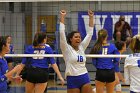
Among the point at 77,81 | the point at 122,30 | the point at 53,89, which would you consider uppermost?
the point at 122,30

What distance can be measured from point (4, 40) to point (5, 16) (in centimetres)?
970

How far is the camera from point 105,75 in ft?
25.1

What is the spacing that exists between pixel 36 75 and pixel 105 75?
1391 millimetres

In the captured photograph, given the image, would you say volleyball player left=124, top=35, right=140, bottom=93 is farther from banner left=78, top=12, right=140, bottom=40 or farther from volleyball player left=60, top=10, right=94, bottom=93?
banner left=78, top=12, right=140, bottom=40

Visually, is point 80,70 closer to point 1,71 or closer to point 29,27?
point 1,71

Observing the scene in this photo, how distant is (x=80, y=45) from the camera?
6.12 m

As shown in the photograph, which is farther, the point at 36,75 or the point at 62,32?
the point at 36,75

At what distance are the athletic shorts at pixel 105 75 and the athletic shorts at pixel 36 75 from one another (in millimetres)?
1118

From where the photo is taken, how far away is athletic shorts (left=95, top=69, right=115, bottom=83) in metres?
7.67

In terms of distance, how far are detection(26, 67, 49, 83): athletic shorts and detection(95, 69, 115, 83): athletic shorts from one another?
112cm

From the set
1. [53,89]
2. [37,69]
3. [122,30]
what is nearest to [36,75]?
[37,69]

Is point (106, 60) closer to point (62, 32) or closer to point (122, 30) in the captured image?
point (62, 32)

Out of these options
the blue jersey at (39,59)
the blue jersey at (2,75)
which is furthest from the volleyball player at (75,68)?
the blue jersey at (39,59)

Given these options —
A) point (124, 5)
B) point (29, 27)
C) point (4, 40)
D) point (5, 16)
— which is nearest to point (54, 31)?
point (29, 27)
